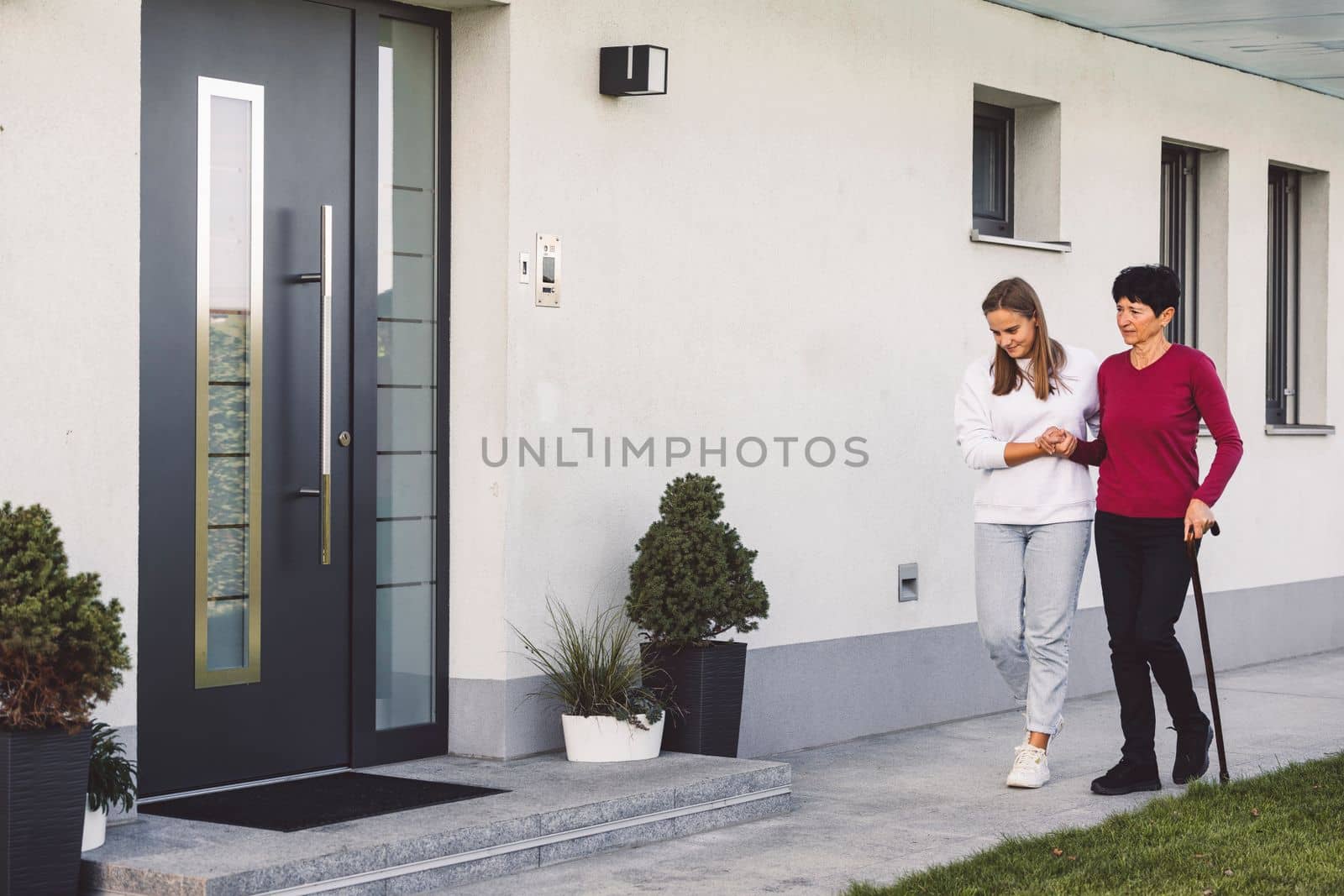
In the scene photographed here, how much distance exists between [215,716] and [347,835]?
2.84ft

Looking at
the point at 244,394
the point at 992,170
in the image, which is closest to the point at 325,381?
the point at 244,394

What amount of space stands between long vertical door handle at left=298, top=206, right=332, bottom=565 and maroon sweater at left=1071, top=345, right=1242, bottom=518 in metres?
2.58

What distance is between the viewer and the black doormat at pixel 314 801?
4.80m

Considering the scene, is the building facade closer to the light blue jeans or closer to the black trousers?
the light blue jeans

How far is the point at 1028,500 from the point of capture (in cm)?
584

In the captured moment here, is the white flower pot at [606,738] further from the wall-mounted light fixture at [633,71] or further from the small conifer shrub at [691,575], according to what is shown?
the wall-mounted light fixture at [633,71]

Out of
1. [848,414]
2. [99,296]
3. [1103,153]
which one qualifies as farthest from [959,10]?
[99,296]

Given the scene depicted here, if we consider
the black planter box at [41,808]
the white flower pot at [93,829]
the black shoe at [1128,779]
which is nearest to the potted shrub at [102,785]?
the white flower pot at [93,829]

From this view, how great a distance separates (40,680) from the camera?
154 inches

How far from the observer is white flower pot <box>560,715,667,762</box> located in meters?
5.68

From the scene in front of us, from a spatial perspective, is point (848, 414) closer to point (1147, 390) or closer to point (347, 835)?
point (1147, 390)

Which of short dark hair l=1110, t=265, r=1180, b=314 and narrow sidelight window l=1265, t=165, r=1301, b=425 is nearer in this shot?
short dark hair l=1110, t=265, r=1180, b=314

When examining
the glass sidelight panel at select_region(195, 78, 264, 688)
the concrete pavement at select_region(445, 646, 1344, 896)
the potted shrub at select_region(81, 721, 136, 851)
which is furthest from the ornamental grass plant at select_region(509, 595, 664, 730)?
the potted shrub at select_region(81, 721, 136, 851)

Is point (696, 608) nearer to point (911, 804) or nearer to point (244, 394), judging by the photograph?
point (911, 804)
